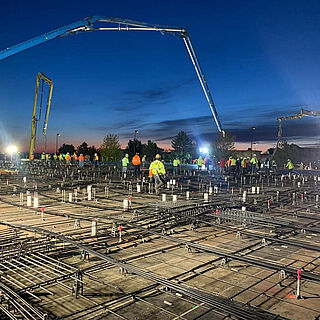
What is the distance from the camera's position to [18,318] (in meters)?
4.77

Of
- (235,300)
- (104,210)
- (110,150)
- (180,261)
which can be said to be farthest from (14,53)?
(110,150)

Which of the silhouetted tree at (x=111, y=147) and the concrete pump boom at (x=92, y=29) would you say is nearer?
the concrete pump boom at (x=92, y=29)

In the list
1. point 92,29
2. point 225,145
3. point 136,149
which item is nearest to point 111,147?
point 136,149

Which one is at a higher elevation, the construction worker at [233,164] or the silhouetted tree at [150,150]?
the silhouetted tree at [150,150]

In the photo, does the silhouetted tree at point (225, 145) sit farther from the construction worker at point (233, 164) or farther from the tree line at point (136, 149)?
the construction worker at point (233, 164)

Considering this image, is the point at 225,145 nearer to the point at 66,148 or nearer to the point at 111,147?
the point at 111,147

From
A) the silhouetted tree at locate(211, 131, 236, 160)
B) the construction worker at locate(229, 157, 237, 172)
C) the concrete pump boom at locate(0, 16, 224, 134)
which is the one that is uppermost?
the concrete pump boom at locate(0, 16, 224, 134)

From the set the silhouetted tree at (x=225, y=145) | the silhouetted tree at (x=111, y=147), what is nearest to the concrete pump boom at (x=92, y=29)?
the silhouetted tree at (x=225, y=145)

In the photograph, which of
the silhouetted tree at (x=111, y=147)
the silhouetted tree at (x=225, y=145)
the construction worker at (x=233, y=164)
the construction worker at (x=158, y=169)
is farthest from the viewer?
the silhouetted tree at (x=111, y=147)

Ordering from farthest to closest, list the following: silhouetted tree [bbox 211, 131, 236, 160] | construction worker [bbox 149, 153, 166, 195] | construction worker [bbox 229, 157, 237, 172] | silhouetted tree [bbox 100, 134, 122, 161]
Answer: silhouetted tree [bbox 100, 134, 122, 161]
silhouetted tree [bbox 211, 131, 236, 160]
construction worker [bbox 229, 157, 237, 172]
construction worker [bbox 149, 153, 166, 195]

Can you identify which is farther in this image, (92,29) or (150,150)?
(150,150)

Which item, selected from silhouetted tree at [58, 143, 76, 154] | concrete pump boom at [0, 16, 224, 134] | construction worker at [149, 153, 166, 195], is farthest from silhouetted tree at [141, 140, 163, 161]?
construction worker at [149, 153, 166, 195]

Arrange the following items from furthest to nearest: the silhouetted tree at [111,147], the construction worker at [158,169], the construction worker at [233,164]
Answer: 1. the silhouetted tree at [111,147]
2. the construction worker at [233,164]
3. the construction worker at [158,169]

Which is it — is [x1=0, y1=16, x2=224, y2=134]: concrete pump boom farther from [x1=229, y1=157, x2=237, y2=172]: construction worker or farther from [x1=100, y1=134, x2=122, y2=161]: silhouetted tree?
[x1=100, y1=134, x2=122, y2=161]: silhouetted tree
